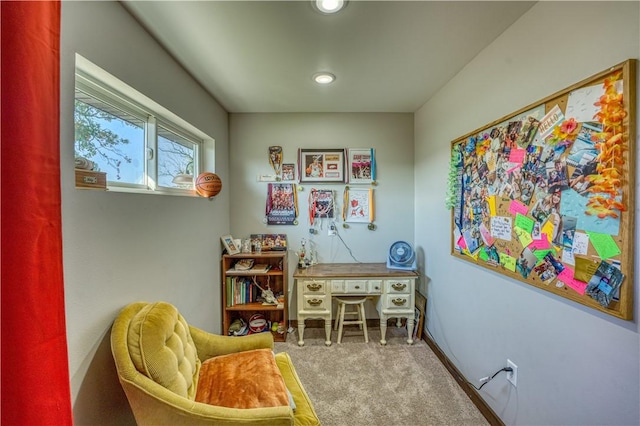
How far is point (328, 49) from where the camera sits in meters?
1.61

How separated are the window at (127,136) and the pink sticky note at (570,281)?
226 centimetres

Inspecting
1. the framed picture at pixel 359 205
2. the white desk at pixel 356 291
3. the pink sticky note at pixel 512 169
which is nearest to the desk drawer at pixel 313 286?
the white desk at pixel 356 291

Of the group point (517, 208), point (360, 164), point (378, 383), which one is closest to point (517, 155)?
point (517, 208)

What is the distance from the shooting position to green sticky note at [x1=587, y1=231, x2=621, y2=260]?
92 cm

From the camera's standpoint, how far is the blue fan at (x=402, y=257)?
8.46 ft

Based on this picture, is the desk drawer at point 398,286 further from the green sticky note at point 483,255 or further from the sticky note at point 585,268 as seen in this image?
the sticky note at point 585,268

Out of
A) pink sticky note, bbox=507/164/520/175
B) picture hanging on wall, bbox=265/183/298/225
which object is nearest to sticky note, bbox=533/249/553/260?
pink sticky note, bbox=507/164/520/175

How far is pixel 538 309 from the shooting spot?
124 centimetres

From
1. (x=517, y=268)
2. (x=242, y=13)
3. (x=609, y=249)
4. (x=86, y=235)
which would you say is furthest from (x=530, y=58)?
(x=86, y=235)

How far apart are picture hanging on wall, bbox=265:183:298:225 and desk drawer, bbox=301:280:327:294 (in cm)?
71

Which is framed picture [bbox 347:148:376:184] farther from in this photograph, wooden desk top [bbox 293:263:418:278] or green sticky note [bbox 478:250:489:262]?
green sticky note [bbox 478:250:489:262]

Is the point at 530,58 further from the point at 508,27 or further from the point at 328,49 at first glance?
the point at 328,49

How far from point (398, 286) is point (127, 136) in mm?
2475

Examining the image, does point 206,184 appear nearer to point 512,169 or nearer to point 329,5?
point 329,5
